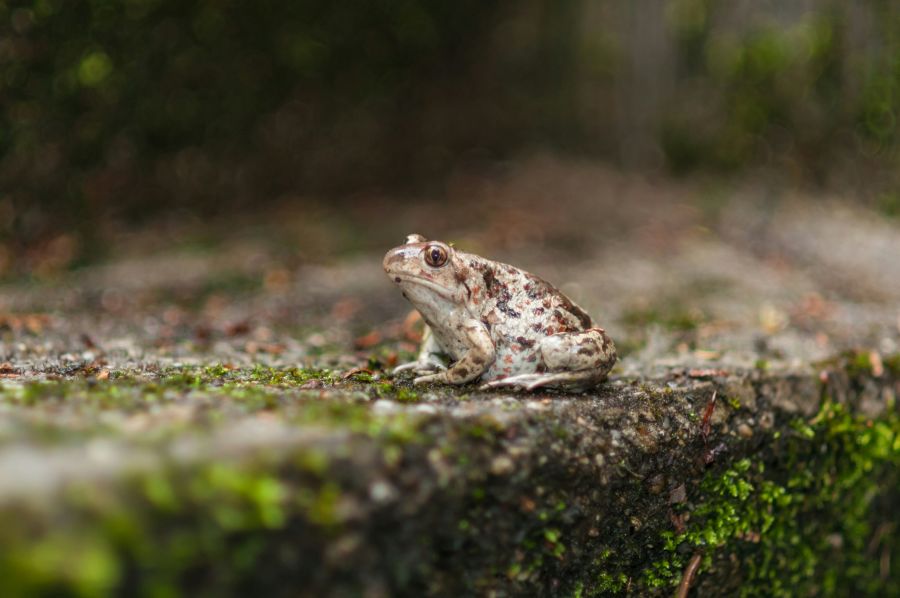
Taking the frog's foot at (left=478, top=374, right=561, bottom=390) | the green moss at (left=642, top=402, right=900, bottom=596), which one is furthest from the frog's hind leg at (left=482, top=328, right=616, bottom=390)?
the green moss at (left=642, top=402, right=900, bottom=596)

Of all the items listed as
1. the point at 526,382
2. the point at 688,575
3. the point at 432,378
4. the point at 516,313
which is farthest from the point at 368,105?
the point at 688,575

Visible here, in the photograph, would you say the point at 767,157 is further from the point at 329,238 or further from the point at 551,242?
the point at 329,238

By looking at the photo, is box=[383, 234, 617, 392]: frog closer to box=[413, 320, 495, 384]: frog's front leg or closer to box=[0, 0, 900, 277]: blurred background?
box=[413, 320, 495, 384]: frog's front leg

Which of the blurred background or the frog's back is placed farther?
the blurred background

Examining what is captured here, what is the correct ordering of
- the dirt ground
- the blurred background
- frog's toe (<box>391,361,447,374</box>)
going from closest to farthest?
the dirt ground → frog's toe (<box>391,361,447,374</box>) → the blurred background

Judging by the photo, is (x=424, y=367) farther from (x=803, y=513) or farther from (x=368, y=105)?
(x=368, y=105)
